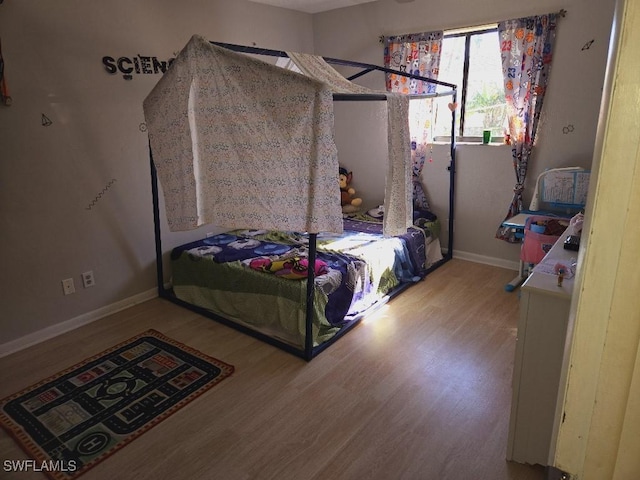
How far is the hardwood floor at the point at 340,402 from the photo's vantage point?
Result: 69.3 inches

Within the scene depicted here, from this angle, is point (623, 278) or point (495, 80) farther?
point (495, 80)

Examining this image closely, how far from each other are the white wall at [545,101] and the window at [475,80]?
130 millimetres

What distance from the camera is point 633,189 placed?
17.1 inches

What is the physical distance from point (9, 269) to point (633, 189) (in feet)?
10.3

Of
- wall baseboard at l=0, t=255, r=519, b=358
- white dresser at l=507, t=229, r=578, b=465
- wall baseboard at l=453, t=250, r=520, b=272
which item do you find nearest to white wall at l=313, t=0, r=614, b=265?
wall baseboard at l=453, t=250, r=520, b=272

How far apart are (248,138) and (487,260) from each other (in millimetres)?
2765

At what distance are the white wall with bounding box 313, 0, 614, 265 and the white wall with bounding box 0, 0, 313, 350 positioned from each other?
5.07 feet

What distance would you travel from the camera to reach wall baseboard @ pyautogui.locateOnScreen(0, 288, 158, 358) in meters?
2.66

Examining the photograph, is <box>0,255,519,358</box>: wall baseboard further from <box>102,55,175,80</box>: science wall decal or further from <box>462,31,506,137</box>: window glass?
<box>102,55,175,80</box>: science wall decal

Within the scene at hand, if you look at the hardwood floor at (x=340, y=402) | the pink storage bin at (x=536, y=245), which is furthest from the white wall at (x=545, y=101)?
the hardwood floor at (x=340, y=402)

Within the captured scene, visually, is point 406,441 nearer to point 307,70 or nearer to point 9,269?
point 307,70

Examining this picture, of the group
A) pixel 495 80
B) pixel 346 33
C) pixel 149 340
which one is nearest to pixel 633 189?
pixel 149 340

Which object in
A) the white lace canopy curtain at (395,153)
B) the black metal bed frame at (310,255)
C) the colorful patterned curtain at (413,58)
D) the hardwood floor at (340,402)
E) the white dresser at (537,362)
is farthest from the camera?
the colorful patterned curtain at (413,58)

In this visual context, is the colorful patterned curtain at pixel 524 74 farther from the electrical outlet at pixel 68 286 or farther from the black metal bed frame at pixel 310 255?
the electrical outlet at pixel 68 286
